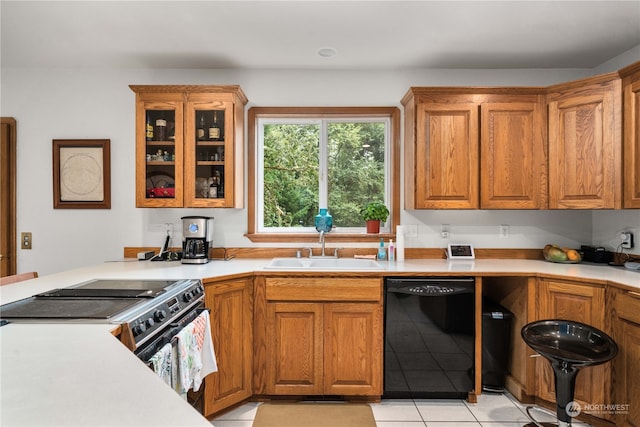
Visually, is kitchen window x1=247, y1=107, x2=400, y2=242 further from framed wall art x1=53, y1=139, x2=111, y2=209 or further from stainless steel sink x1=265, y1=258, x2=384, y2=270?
framed wall art x1=53, y1=139, x2=111, y2=209

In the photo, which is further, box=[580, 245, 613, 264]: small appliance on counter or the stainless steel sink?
the stainless steel sink

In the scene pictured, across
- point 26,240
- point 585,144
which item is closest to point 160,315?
point 26,240

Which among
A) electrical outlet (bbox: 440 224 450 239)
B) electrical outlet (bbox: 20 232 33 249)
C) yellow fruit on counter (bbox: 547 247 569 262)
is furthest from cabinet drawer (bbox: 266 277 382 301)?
electrical outlet (bbox: 20 232 33 249)

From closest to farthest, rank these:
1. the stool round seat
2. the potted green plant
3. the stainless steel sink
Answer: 1. the stool round seat
2. the stainless steel sink
3. the potted green plant

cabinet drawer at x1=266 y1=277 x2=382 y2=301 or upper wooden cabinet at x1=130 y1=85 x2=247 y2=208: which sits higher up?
upper wooden cabinet at x1=130 y1=85 x2=247 y2=208

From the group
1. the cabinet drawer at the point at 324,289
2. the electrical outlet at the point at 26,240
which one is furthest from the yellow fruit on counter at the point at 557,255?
the electrical outlet at the point at 26,240

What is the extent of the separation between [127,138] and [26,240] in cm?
123

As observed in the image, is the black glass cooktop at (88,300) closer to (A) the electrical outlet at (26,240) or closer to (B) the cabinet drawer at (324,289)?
(B) the cabinet drawer at (324,289)

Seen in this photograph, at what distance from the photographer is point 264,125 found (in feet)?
10.5

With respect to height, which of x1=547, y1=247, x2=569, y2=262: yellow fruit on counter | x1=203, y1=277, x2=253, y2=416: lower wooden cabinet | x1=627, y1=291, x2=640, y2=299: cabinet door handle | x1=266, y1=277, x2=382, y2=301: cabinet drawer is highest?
x1=547, y1=247, x2=569, y2=262: yellow fruit on counter

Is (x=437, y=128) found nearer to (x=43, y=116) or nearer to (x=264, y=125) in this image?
(x=264, y=125)

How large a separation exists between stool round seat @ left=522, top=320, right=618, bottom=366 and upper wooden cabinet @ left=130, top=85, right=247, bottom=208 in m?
2.18

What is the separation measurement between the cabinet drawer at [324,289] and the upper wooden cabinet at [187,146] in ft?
2.57

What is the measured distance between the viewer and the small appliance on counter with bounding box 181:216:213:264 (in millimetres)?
2693
